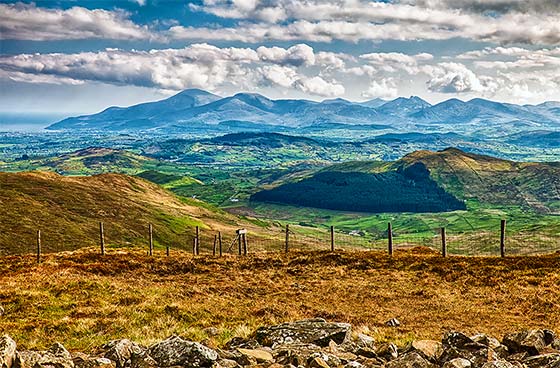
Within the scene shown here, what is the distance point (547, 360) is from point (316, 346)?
7489 millimetres

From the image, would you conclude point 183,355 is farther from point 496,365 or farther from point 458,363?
point 496,365

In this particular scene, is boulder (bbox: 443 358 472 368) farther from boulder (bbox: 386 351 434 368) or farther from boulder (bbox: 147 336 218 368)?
boulder (bbox: 147 336 218 368)

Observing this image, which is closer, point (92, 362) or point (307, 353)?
point (92, 362)

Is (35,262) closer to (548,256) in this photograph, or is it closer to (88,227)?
(548,256)

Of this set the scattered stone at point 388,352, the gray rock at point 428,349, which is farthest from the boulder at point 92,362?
the gray rock at point 428,349

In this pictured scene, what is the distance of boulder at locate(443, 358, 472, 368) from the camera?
14.2m

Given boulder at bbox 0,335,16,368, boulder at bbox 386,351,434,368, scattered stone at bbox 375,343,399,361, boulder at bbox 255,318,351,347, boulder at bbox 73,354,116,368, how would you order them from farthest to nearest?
boulder at bbox 255,318,351,347
scattered stone at bbox 375,343,399,361
boulder at bbox 386,351,434,368
boulder at bbox 73,354,116,368
boulder at bbox 0,335,16,368

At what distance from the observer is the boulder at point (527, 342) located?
1703 cm

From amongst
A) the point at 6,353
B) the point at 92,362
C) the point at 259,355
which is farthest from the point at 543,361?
the point at 6,353

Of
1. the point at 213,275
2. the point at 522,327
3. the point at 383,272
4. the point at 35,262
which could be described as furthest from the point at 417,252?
the point at 35,262

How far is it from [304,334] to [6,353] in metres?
10.4

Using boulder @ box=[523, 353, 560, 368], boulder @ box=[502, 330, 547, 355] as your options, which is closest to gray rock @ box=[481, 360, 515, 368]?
Result: boulder @ box=[523, 353, 560, 368]

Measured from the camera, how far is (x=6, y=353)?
1230cm

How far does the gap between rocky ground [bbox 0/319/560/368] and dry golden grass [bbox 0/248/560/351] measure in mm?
3205
